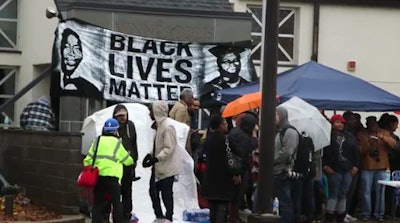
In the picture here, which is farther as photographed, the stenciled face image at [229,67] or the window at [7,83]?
the window at [7,83]

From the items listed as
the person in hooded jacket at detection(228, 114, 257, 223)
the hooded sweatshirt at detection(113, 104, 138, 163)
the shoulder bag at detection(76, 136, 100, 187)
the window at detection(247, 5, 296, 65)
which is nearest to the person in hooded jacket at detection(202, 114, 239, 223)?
the person in hooded jacket at detection(228, 114, 257, 223)

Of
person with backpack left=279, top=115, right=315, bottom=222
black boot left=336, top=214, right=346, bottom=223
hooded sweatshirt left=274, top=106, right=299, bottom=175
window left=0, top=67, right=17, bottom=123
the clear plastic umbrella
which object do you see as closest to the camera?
hooded sweatshirt left=274, top=106, right=299, bottom=175

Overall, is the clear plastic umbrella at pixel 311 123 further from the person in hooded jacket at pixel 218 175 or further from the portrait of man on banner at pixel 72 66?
the portrait of man on banner at pixel 72 66

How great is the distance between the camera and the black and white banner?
1612 cm

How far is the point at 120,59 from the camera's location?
16.6 meters

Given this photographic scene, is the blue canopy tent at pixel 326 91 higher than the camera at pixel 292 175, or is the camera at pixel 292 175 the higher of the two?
the blue canopy tent at pixel 326 91

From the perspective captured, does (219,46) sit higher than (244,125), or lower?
higher

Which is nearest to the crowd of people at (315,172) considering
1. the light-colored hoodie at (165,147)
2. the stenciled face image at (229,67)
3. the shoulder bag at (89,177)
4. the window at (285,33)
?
the light-colored hoodie at (165,147)

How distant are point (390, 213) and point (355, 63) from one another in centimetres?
656

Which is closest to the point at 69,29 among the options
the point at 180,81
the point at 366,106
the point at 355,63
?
the point at 180,81

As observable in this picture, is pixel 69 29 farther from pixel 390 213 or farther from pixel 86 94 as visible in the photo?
pixel 390 213

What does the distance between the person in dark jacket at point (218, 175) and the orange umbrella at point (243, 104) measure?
2.33 metres

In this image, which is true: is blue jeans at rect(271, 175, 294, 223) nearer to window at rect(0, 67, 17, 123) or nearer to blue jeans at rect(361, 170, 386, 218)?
blue jeans at rect(361, 170, 386, 218)

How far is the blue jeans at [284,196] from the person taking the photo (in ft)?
41.6
